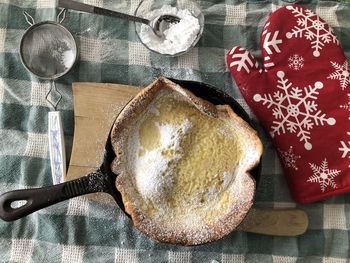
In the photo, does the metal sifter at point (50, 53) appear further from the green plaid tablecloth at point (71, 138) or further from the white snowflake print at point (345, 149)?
the white snowflake print at point (345, 149)

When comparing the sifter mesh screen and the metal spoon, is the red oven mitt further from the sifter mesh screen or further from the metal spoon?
the sifter mesh screen

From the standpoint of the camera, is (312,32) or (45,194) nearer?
(45,194)

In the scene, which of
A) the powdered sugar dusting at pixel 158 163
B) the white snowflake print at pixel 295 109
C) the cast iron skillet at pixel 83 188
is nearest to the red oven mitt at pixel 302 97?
the white snowflake print at pixel 295 109

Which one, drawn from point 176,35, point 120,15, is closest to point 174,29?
point 176,35

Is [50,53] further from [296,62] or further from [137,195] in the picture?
[296,62]

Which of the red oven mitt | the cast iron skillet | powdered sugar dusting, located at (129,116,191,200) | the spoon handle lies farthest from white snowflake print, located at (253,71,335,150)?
the spoon handle

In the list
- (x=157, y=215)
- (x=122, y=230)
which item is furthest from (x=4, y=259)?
(x=157, y=215)
